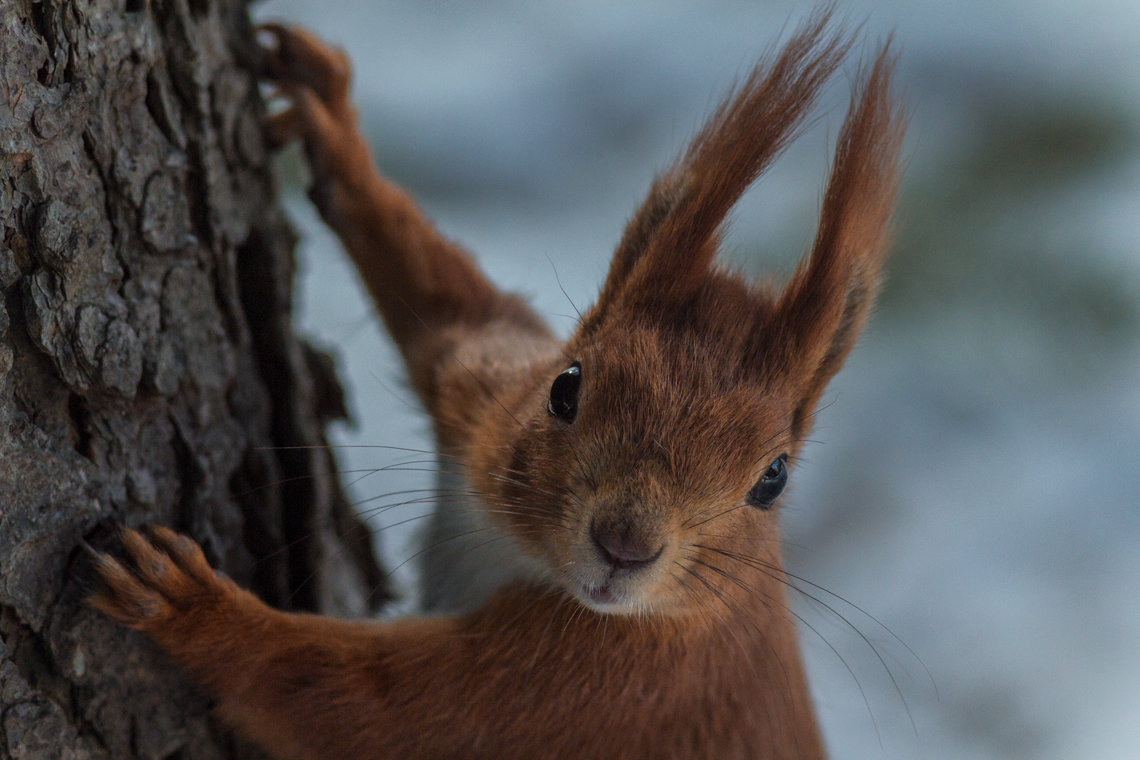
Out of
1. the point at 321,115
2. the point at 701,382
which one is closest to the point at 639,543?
the point at 701,382

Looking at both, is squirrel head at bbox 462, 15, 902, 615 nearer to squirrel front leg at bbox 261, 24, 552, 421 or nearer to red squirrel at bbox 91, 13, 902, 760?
red squirrel at bbox 91, 13, 902, 760

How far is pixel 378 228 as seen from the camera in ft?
7.73

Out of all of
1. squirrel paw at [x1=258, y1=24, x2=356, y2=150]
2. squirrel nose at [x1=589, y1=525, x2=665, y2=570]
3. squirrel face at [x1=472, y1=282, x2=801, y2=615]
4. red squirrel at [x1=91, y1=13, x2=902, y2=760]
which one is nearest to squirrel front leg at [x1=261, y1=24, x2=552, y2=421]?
squirrel paw at [x1=258, y1=24, x2=356, y2=150]

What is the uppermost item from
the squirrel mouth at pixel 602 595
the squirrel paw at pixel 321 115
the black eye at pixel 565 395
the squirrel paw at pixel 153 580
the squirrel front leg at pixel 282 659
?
the squirrel paw at pixel 321 115

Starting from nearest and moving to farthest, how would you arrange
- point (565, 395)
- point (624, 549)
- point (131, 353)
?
1. point (624, 549)
2. point (131, 353)
3. point (565, 395)

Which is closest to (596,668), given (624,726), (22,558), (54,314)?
(624,726)

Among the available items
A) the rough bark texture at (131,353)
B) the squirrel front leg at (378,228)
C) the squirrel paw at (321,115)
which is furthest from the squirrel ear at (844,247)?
the squirrel paw at (321,115)

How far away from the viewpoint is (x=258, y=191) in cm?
200

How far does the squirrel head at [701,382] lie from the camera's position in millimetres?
1512

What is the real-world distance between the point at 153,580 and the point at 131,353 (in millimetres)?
350

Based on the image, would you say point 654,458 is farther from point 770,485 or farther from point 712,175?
point 712,175

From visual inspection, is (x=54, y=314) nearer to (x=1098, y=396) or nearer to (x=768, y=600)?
(x=768, y=600)

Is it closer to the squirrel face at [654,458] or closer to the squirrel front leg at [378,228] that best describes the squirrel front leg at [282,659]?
the squirrel face at [654,458]

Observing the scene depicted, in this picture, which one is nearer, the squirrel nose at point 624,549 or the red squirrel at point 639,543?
the squirrel nose at point 624,549
